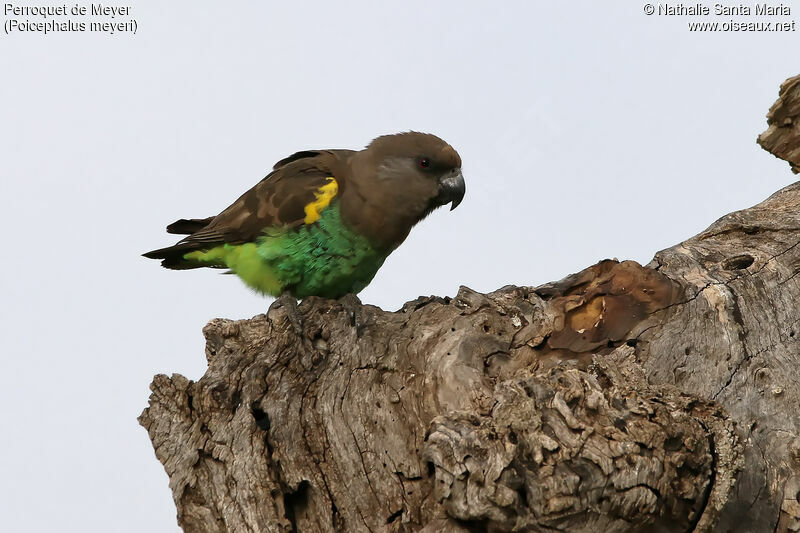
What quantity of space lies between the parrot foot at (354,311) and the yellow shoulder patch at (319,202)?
26.6 inches

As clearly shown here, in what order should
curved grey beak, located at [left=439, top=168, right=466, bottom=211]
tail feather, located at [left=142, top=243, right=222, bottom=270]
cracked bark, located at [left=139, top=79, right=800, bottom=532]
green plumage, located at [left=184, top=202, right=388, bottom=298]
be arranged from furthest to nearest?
1. tail feather, located at [left=142, top=243, right=222, bottom=270]
2. curved grey beak, located at [left=439, top=168, right=466, bottom=211]
3. green plumage, located at [left=184, top=202, right=388, bottom=298]
4. cracked bark, located at [left=139, top=79, right=800, bottom=532]

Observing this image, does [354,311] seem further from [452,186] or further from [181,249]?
[181,249]

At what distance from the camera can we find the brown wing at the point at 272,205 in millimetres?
6199

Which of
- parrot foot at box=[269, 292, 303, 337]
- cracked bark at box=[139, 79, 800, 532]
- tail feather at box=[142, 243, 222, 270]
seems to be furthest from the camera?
tail feather at box=[142, 243, 222, 270]

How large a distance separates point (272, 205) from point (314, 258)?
0.55 meters

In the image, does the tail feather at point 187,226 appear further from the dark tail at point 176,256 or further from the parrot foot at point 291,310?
the parrot foot at point 291,310

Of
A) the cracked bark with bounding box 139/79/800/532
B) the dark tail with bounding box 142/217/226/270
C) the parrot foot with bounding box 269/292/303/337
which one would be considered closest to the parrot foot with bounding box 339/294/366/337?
the cracked bark with bounding box 139/79/800/532

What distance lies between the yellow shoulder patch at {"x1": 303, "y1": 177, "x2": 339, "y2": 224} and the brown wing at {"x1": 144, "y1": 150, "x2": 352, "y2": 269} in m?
0.03

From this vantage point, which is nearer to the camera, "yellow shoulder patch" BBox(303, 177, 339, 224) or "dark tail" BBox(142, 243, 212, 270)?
"yellow shoulder patch" BBox(303, 177, 339, 224)

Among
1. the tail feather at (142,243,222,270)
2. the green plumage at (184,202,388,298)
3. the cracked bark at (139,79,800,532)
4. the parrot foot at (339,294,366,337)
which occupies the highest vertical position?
the tail feather at (142,243,222,270)

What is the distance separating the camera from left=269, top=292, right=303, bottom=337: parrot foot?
517cm

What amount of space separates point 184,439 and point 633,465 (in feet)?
Result: 7.82

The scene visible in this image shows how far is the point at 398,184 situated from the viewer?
6348mm

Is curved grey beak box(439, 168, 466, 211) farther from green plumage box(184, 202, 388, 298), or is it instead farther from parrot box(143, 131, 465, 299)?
green plumage box(184, 202, 388, 298)
